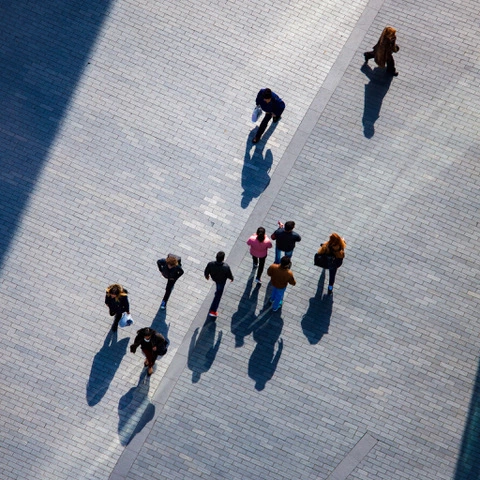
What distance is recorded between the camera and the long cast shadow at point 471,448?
1504 cm

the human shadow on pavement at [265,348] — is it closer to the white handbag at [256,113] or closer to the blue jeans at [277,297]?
the blue jeans at [277,297]

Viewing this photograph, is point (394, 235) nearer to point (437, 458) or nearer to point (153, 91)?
point (437, 458)

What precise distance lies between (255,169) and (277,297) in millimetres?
2989

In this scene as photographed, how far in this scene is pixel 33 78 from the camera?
18.1 metres

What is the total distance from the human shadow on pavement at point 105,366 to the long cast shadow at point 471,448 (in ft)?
20.9

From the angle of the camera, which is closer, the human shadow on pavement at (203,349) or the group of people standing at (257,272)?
the group of people standing at (257,272)

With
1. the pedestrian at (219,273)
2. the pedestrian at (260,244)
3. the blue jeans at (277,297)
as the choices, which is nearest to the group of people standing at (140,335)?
the pedestrian at (219,273)

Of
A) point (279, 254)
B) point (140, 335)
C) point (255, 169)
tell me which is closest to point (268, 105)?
point (255, 169)

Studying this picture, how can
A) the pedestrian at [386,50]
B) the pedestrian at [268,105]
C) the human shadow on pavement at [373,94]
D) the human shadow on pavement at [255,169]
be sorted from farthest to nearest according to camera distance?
1. the human shadow on pavement at [373,94]
2. the pedestrian at [386,50]
3. the human shadow on pavement at [255,169]
4. the pedestrian at [268,105]

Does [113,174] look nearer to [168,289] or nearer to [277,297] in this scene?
[168,289]

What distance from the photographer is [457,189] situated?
1728 cm

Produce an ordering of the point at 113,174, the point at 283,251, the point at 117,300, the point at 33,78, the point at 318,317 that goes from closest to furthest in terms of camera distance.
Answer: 1. the point at 117,300
2. the point at 283,251
3. the point at 318,317
4. the point at 113,174
5. the point at 33,78

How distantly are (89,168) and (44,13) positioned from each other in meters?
4.09

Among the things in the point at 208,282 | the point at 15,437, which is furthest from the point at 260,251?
the point at 15,437
